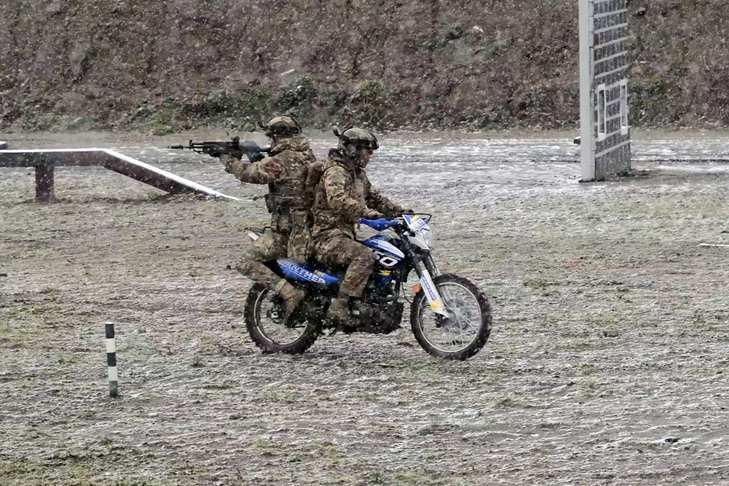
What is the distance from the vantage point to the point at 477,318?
1059 cm

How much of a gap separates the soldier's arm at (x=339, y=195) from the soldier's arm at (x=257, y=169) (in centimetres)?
60

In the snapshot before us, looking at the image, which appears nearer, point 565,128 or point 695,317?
point 695,317

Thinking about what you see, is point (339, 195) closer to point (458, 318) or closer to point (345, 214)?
point (345, 214)

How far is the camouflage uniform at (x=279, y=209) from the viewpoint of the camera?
1111 centimetres

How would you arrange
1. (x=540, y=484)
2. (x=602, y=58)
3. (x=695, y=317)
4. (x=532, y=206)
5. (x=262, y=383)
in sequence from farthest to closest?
1. (x=602, y=58)
2. (x=532, y=206)
3. (x=695, y=317)
4. (x=262, y=383)
5. (x=540, y=484)

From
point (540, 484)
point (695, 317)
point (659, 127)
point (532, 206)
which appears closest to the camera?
point (540, 484)

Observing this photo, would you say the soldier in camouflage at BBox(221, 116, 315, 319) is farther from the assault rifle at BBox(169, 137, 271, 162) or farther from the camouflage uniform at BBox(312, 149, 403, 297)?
the camouflage uniform at BBox(312, 149, 403, 297)

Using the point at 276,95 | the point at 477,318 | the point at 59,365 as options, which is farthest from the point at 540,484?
the point at 276,95

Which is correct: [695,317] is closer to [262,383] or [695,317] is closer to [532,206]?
[262,383]

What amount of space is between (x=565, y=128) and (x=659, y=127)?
1.80 meters

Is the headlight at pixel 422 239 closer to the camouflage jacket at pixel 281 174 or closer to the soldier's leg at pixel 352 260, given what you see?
the soldier's leg at pixel 352 260

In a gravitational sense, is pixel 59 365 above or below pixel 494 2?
below

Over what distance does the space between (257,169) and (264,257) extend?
665mm

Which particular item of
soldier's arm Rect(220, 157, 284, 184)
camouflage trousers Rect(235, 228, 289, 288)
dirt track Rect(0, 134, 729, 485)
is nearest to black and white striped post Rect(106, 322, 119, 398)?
dirt track Rect(0, 134, 729, 485)
